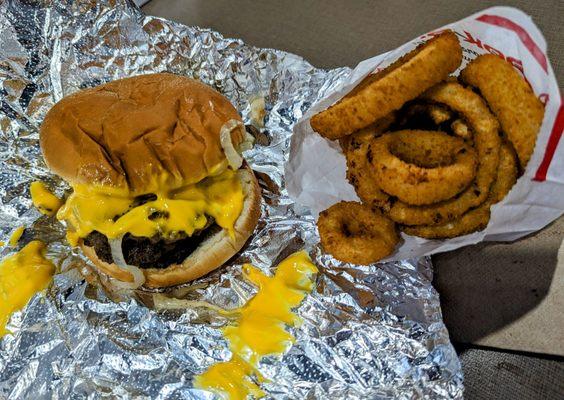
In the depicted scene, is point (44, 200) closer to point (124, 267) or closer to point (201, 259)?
point (124, 267)

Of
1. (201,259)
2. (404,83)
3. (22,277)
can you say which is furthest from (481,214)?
(22,277)

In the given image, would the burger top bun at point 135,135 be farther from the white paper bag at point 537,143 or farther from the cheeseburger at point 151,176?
the white paper bag at point 537,143

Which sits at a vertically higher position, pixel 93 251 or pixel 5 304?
pixel 93 251

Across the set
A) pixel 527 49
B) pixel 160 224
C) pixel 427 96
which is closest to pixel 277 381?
pixel 160 224

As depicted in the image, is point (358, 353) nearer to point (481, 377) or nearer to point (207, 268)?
point (481, 377)

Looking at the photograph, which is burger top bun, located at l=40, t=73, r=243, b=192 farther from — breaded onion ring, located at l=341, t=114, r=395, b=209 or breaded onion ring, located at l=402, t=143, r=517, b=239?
breaded onion ring, located at l=402, t=143, r=517, b=239

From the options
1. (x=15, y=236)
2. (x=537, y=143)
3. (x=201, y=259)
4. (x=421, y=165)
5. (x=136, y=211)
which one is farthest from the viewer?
(x=15, y=236)
